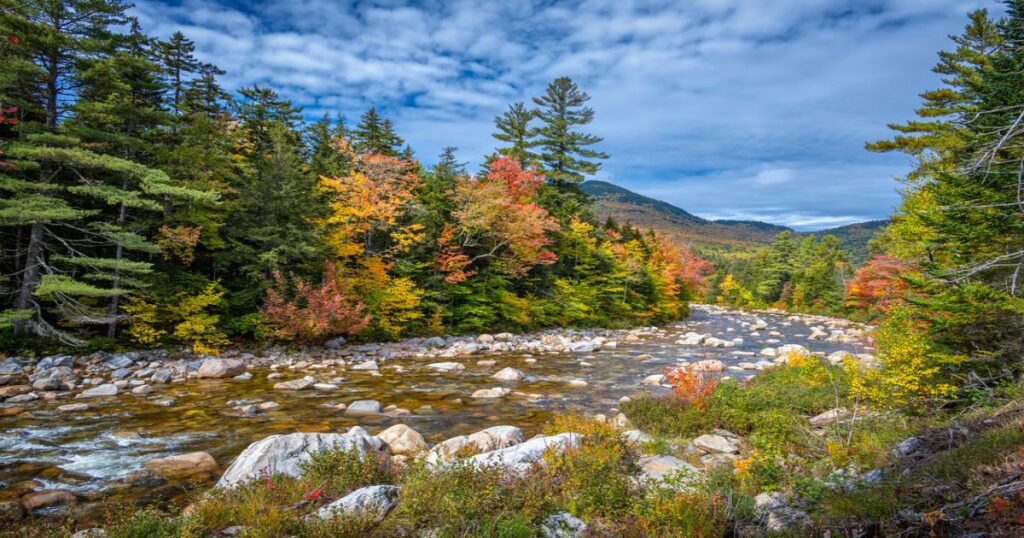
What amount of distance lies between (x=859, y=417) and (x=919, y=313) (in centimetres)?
315

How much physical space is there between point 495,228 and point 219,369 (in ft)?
48.2

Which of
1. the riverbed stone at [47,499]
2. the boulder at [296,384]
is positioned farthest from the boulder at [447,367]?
the riverbed stone at [47,499]

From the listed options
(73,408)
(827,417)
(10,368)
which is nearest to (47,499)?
(73,408)

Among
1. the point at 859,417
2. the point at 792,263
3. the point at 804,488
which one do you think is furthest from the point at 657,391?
the point at 792,263

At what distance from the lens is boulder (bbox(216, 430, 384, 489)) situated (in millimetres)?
6059

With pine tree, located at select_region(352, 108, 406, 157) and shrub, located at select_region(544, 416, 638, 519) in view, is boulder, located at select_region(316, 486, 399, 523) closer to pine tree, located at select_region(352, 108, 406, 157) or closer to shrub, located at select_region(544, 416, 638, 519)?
shrub, located at select_region(544, 416, 638, 519)

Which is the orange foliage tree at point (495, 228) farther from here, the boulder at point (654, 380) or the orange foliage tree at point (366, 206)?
the boulder at point (654, 380)

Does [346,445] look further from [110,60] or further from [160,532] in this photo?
[110,60]

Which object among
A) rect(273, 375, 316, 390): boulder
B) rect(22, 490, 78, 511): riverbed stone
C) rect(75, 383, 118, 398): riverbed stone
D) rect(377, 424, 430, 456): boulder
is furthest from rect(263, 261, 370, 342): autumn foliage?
rect(22, 490, 78, 511): riverbed stone

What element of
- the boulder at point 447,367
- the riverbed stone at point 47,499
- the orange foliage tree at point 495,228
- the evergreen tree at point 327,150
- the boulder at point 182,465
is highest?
the evergreen tree at point 327,150

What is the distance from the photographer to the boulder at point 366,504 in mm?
4488

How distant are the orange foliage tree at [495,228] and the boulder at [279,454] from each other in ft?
53.7

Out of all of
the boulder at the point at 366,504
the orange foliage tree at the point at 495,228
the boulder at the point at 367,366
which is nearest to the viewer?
the boulder at the point at 366,504

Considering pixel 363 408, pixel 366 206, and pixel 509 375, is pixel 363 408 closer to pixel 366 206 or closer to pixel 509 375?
pixel 509 375
